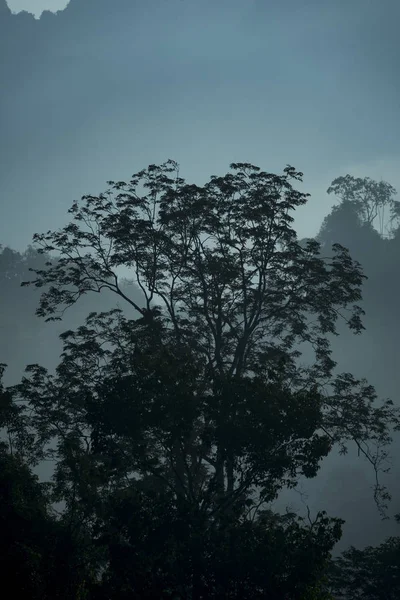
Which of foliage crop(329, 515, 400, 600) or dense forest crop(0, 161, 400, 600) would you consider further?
foliage crop(329, 515, 400, 600)

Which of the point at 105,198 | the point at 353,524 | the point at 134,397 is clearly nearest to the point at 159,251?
the point at 105,198

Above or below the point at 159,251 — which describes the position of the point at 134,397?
below

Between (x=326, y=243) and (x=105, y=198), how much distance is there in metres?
76.9

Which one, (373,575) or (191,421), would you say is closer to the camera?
(191,421)

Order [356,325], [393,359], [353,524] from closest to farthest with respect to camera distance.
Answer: [356,325]
[353,524]
[393,359]

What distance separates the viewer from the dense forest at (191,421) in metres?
10.6

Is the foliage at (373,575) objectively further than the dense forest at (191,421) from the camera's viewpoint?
Yes

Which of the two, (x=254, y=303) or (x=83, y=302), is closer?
(x=254, y=303)

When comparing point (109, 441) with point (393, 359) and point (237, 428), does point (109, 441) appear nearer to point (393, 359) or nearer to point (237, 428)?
point (237, 428)

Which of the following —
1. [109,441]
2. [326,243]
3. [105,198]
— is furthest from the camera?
[326,243]

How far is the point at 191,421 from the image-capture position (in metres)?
11.8

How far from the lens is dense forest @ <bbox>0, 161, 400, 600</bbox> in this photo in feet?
34.8

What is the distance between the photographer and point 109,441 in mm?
12211

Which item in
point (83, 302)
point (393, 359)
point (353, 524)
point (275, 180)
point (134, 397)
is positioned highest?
point (83, 302)
